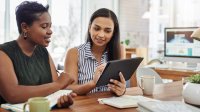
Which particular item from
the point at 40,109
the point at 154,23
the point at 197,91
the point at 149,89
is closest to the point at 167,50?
the point at 154,23

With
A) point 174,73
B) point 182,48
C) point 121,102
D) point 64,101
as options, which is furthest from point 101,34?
point 182,48

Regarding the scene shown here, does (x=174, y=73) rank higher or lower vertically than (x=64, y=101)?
lower

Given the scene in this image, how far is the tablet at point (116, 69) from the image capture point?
1404mm

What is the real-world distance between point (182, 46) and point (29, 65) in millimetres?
2625

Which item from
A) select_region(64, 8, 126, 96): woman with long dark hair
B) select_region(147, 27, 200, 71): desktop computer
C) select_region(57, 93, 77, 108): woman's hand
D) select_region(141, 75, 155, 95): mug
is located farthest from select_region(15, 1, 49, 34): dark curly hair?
select_region(147, 27, 200, 71): desktop computer

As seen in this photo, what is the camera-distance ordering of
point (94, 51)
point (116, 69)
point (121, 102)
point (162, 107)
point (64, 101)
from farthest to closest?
point (94, 51) → point (116, 69) → point (121, 102) → point (64, 101) → point (162, 107)

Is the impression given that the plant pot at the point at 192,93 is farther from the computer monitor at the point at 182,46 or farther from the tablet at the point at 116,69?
the computer monitor at the point at 182,46

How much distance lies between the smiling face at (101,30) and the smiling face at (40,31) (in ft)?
1.41

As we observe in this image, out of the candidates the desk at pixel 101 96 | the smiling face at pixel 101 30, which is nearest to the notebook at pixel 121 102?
the desk at pixel 101 96

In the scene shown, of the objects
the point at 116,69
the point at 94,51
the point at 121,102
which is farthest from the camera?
the point at 94,51

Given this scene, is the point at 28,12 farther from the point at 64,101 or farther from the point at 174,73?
the point at 174,73

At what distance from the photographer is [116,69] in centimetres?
147

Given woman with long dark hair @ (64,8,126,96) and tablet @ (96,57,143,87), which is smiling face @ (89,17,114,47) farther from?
tablet @ (96,57,143,87)

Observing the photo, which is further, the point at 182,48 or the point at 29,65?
the point at 182,48
